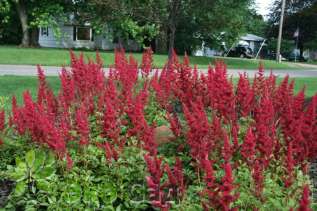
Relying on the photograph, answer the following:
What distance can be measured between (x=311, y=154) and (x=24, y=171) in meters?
2.25

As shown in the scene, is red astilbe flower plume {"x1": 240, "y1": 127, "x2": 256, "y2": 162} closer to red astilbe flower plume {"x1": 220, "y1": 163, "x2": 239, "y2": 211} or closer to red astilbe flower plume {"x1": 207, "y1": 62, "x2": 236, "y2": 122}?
red astilbe flower plume {"x1": 220, "y1": 163, "x2": 239, "y2": 211}

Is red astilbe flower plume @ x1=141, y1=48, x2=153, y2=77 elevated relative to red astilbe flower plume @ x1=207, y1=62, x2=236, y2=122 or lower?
elevated

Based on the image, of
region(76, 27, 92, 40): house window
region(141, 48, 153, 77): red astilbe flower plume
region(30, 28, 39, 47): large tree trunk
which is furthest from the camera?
region(76, 27, 92, 40): house window

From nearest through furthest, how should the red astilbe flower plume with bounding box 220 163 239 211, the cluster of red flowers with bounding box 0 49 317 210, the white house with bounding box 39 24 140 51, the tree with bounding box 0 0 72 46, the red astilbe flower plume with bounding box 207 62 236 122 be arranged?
the red astilbe flower plume with bounding box 220 163 239 211 → the cluster of red flowers with bounding box 0 49 317 210 → the red astilbe flower plume with bounding box 207 62 236 122 → the tree with bounding box 0 0 72 46 → the white house with bounding box 39 24 140 51

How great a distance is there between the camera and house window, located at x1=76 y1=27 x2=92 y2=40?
44.4 m

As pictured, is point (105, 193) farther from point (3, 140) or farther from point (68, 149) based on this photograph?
point (3, 140)

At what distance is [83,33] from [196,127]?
140 ft

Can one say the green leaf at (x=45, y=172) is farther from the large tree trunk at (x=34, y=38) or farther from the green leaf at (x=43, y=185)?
the large tree trunk at (x=34, y=38)

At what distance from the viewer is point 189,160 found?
13.5ft

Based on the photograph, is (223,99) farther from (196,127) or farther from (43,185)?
(43,185)

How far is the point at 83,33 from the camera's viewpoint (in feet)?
147

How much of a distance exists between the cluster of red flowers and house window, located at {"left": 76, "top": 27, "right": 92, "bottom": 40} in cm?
3912

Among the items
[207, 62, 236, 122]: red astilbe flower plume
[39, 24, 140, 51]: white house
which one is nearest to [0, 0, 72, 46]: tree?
[39, 24, 140, 51]: white house

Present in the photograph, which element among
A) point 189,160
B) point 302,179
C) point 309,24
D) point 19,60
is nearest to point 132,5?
point 189,160
